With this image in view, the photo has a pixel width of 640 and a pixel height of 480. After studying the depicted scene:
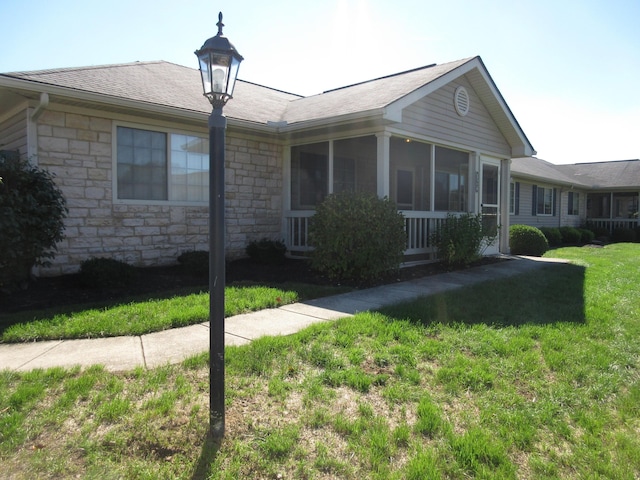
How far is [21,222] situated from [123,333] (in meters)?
2.37

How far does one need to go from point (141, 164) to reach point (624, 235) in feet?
74.5

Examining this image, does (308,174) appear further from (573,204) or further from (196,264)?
(573,204)

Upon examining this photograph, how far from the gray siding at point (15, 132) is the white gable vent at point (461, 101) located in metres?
8.22

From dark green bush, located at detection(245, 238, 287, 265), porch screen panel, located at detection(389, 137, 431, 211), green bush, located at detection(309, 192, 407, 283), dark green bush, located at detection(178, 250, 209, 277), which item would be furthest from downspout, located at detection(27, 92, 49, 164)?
porch screen panel, located at detection(389, 137, 431, 211)

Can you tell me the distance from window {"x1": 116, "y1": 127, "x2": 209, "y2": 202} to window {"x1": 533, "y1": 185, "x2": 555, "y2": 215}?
15.7 meters

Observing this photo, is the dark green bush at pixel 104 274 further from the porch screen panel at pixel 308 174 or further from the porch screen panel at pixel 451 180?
the porch screen panel at pixel 451 180

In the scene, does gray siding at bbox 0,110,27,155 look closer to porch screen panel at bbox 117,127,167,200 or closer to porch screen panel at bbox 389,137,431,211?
porch screen panel at bbox 117,127,167,200

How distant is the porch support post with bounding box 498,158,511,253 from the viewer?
1204cm

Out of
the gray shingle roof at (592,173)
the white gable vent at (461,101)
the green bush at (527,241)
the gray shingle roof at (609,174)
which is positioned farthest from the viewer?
the gray shingle roof at (609,174)

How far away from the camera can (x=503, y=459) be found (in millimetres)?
2342

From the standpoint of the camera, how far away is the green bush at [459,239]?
891 cm

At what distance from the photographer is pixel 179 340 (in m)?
4.03

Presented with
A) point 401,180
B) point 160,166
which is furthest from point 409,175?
point 160,166

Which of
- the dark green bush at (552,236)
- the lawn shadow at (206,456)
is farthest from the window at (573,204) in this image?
the lawn shadow at (206,456)
